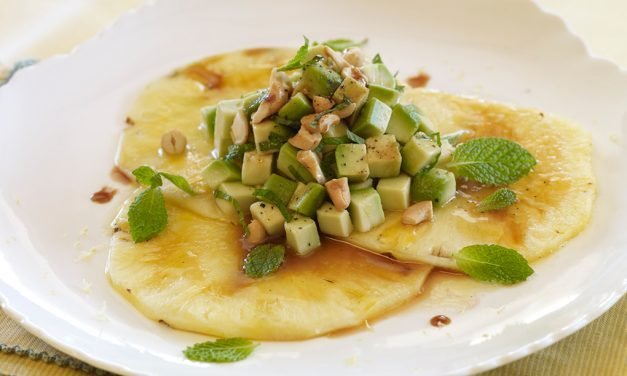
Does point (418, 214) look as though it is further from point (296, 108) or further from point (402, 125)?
point (296, 108)

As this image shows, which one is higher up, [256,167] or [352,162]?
[352,162]

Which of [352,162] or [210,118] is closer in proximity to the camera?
[352,162]

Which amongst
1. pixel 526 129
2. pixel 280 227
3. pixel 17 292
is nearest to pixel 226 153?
pixel 280 227

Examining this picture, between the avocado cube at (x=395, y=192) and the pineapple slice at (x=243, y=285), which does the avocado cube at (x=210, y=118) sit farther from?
the avocado cube at (x=395, y=192)

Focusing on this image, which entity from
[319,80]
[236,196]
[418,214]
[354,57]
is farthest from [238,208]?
[354,57]

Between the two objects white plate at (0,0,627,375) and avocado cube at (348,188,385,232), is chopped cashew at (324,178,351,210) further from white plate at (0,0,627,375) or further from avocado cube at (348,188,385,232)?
white plate at (0,0,627,375)

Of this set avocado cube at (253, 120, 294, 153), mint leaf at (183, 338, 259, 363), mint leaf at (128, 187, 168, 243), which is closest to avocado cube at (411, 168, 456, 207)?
avocado cube at (253, 120, 294, 153)

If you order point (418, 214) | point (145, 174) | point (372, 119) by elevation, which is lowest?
point (145, 174)
